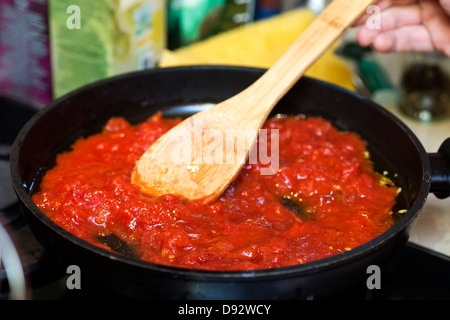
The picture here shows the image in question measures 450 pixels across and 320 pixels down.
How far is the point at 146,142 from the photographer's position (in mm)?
1489

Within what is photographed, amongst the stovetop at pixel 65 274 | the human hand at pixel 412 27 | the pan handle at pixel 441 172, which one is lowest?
the stovetop at pixel 65 274

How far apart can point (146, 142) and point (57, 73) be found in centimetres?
67

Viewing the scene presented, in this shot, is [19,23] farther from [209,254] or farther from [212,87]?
[209,254]

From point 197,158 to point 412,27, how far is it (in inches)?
32.9

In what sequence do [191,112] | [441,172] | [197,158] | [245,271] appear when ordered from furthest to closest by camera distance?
[191,112], [197,158], [441,172], [245,271]

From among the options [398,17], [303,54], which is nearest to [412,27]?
[398,17]

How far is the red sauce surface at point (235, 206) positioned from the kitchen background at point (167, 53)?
30cm

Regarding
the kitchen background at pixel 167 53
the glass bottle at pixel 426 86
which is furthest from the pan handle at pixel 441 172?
the glass bottle at pixel 426 86

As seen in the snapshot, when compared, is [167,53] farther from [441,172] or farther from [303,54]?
[441,172]

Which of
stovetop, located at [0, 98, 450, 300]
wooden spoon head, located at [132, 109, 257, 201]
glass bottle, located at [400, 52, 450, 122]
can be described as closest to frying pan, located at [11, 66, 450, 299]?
stovetop, located at [0, 98, 450, 300]

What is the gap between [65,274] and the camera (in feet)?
4.30

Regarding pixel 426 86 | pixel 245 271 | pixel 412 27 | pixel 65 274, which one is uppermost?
pixel 412 27

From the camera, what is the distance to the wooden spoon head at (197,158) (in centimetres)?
131

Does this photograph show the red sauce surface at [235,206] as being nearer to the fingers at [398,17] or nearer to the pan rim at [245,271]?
the pan rim at [245,271]
